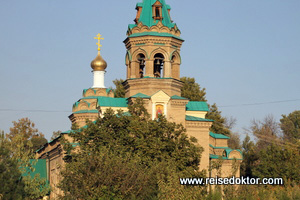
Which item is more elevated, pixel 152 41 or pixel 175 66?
pixel 152 41

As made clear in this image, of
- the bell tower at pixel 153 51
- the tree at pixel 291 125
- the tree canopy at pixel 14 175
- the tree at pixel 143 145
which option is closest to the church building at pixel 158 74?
the bell tower at pixel 153 51

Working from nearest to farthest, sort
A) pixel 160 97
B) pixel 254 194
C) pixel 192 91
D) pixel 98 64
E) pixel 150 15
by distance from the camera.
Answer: pixel 254 194 → pixel 160 97 → pixel 150 15 → pixel 98 64 → pixel 192 91

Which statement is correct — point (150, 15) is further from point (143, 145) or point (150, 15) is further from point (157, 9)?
point (143, 145)

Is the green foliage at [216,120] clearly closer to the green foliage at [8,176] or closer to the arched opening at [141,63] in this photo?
the arched opening at [141,63]

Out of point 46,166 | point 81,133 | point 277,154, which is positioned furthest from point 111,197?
point 46,166

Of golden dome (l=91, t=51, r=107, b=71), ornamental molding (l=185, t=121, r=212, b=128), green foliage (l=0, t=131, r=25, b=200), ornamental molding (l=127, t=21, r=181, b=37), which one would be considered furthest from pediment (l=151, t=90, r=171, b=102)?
golden dome (l=91, t=51, r=107, b=71)

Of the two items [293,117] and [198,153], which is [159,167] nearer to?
[198,153]

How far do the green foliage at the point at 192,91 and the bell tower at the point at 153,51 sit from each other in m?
13.2

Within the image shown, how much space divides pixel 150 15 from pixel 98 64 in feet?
33.6

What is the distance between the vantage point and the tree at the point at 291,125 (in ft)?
210

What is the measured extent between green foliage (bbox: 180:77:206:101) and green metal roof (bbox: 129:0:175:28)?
13.5 metres

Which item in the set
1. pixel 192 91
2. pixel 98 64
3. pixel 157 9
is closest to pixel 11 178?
pixel 157 9

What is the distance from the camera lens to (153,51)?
32.8 m

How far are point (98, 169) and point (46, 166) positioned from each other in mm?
23221
